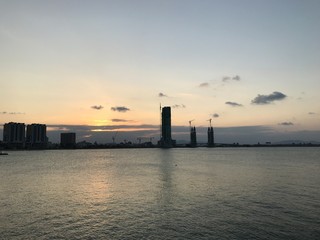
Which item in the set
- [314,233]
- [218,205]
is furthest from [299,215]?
[218,205]

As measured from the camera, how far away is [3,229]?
35.9 metres

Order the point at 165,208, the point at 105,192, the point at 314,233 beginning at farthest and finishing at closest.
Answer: the point at 105,192, the point at 165,208, the point at 314,233

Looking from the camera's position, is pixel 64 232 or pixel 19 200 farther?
pixel 19 200

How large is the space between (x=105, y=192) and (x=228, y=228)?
3612 cm

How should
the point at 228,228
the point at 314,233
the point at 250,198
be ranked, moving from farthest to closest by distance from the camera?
the point at 250,198, the point at 228,228, the point at 314,233

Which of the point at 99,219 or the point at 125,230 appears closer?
the point at 125,230

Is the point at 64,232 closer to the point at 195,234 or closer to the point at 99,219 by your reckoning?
the point at 99,219

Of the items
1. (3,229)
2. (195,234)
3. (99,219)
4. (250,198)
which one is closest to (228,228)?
(195,234)

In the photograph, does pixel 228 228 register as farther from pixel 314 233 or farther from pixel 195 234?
pixel 314 233

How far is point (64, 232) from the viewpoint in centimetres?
3481

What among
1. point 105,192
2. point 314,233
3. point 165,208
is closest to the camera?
point 314,233

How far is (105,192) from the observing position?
214ft

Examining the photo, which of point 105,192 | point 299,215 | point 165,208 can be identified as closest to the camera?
point 299,215

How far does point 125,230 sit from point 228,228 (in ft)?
40.3
